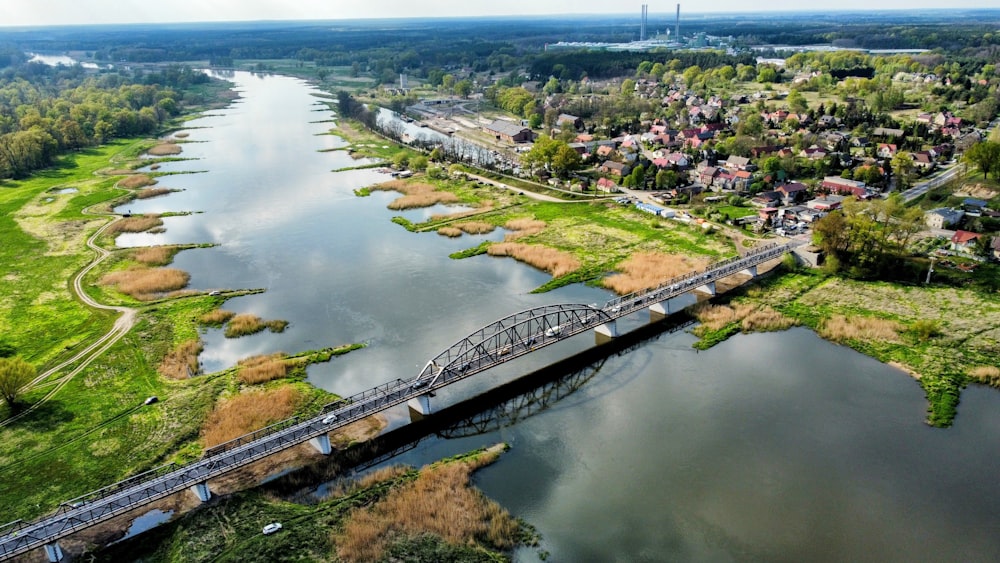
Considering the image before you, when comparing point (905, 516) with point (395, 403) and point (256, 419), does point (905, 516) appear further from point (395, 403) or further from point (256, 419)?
point (256, 419)

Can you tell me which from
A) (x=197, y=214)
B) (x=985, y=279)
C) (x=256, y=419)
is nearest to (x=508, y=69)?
(x=197, y=214)

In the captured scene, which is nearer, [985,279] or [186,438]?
[186,438]

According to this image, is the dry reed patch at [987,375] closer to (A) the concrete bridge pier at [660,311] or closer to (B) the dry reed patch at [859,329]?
(B) the dry reed patch at [859,329]

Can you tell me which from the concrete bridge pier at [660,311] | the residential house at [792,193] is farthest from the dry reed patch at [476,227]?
the residential house at [792,193]

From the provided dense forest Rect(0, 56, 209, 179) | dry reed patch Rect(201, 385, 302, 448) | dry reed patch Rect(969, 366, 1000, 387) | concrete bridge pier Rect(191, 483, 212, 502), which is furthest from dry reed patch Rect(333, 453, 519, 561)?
dense forest Rect(0, 56, 209, 179)

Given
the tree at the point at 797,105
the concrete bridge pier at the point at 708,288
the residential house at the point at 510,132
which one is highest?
the tree at the point at 797,105

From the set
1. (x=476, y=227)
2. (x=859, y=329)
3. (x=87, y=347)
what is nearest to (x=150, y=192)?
(x=87, y=347)
